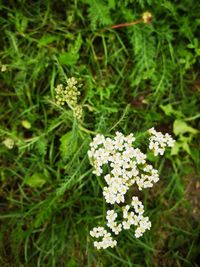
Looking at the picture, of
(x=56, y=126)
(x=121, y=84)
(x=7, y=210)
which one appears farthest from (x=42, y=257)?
(x=121, y=84)

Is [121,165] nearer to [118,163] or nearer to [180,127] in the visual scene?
[118,163]

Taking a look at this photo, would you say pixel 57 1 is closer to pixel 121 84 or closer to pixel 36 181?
pixel 121 84

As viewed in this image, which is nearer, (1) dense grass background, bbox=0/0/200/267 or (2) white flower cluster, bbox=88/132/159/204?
(2) white flower cluster, bbox=88/132/159/204

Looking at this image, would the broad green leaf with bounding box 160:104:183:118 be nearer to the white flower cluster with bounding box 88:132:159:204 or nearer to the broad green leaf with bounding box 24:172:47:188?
the white flower cluster with bounding box 88:132:159:204

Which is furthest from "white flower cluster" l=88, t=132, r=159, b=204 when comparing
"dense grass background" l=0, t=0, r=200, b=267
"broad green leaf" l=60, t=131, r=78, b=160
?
"dense grass background" l=0, t=0, r=200, b=267

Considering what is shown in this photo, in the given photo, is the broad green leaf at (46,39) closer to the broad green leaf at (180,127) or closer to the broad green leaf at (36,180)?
the broad green leaf at (36,180)

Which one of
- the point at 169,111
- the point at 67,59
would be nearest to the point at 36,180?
the point at 67,59

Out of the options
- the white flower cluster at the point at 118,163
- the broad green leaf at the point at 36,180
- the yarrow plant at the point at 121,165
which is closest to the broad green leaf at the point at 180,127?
the yarrow plant at the point at 121,165

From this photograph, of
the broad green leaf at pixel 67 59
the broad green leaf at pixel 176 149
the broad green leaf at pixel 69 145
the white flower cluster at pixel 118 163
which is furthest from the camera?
the broad green leaf at pixel 176 149
